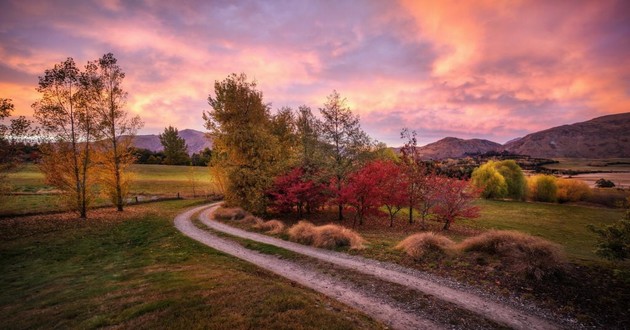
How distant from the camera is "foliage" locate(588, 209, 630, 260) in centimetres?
932

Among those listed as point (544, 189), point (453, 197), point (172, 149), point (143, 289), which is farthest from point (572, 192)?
point (172, 149)

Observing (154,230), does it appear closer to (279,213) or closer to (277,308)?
(279,213)

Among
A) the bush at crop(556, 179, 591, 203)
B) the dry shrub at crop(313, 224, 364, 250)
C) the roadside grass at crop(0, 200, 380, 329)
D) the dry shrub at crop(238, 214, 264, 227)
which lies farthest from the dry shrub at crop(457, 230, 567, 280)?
the bush at crop(556, 179, 591, 203)

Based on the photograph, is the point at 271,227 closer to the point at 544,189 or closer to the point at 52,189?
the point at 52,189

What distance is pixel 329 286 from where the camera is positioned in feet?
37.3

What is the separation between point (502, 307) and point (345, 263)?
7143 mm

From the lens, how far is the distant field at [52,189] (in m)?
32.8

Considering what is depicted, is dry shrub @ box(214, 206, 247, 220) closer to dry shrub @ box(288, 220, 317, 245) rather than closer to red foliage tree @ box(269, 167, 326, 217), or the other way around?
red foliage tree @ box(269, 167, 326, 217)

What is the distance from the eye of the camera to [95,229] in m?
24.2

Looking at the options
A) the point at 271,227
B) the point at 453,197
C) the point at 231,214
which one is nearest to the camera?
the point at 271,227

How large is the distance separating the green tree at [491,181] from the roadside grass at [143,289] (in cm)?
6261

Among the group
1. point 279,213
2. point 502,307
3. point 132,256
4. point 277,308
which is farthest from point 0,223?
point 502,307

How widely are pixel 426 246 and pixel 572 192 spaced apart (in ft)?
213

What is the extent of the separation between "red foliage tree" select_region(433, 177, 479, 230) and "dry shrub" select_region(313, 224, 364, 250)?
14523 millimetres
